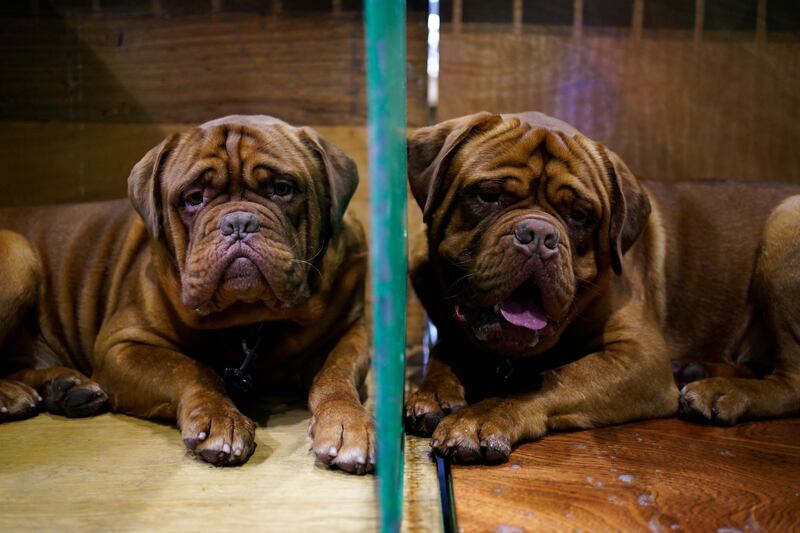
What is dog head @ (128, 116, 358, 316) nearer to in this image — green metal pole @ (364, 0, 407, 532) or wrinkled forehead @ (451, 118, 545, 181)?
wrinkled forehead @ (451, 118, 545, 181)

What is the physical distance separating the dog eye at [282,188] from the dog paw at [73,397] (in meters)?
1.06

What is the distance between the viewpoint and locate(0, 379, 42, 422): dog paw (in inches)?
122

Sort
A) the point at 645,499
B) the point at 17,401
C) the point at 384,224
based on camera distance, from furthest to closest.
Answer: the point at 17,401 < the point at 645,499 < the point at 384,224

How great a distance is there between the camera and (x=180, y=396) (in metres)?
2.93

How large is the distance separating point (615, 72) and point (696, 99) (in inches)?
16.5

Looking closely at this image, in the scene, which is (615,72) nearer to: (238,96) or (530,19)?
(530,19)

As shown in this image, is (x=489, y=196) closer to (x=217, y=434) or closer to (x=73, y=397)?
(x=217, y=434)

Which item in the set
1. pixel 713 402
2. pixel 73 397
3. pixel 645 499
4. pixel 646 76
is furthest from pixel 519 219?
pixel 73 397

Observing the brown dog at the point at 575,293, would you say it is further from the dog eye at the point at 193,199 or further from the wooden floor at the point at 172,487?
the dog eye at the point at 193,199

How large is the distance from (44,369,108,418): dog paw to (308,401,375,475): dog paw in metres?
0.97

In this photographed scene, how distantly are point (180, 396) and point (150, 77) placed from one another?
1624 millimetres

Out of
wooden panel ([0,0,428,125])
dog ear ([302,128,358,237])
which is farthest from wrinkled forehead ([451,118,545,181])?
wooden panel ([0,0,428,125])

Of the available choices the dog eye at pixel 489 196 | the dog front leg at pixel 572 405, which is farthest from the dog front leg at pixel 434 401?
the dog eye at pixel 489 196

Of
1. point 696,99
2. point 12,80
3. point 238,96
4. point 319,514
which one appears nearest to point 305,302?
point 319,514
